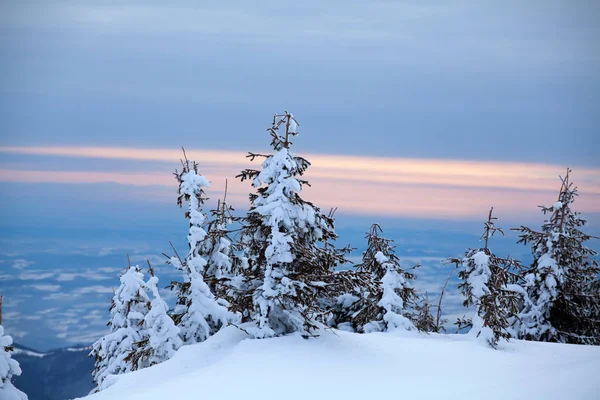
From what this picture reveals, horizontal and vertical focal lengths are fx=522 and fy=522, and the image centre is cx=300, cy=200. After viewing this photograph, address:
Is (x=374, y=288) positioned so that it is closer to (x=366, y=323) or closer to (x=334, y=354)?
(x=334, y=354)

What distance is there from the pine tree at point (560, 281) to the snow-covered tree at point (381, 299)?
7210mm

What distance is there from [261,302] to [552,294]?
19.4m

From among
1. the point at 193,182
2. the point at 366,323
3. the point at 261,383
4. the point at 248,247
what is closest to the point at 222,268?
the point at 193,182

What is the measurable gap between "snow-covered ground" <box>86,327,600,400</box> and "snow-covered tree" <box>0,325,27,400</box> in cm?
478

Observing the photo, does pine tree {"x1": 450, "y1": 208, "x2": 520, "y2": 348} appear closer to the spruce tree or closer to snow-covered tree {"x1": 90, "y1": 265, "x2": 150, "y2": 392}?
the spruce tree

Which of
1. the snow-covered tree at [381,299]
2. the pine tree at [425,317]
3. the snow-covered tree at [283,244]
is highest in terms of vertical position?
the snow-covered tree at [283,244]

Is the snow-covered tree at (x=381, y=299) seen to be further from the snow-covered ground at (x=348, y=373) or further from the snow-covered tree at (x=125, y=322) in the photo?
the snow-covered tree at (x=125, y=322)

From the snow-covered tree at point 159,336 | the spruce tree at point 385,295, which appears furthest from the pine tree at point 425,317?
the snow-covered tree at point 159,336

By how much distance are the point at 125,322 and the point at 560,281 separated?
73.8ft

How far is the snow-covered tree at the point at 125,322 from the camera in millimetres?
23906

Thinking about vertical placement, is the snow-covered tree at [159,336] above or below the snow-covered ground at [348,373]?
below

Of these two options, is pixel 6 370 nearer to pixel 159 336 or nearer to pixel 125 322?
pixel 159 336

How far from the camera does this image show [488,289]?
24062 mm

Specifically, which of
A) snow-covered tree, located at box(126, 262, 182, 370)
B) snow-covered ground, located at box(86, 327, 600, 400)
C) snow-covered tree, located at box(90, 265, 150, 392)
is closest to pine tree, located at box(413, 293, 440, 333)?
snow-covered ground, located at box(86, 327, 600, 400)
